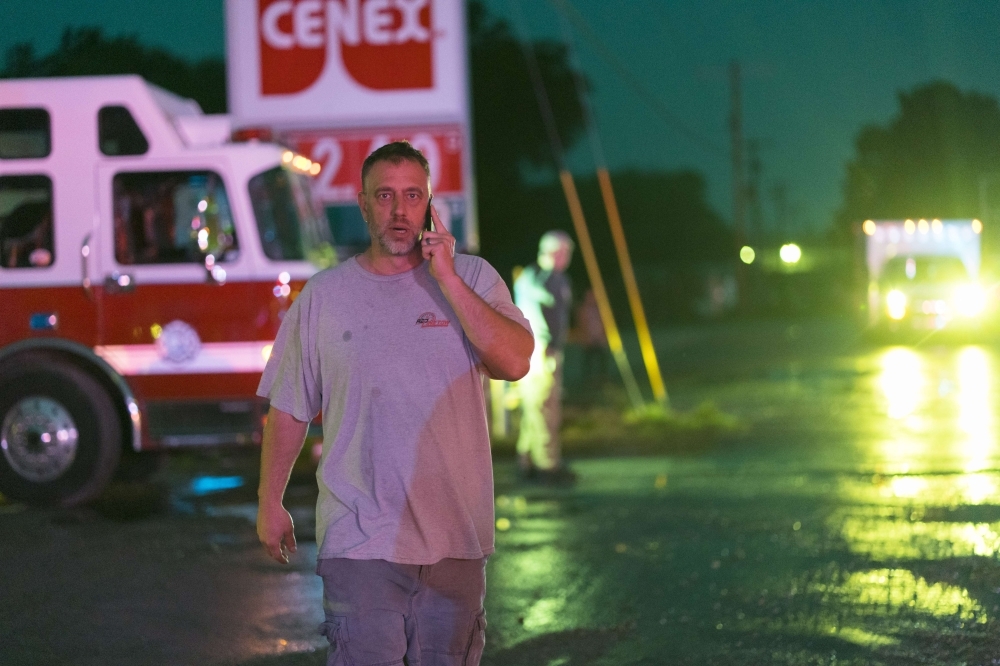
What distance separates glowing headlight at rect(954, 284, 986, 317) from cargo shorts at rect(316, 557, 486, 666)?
29.7 m

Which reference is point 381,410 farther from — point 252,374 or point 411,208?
point 252,374

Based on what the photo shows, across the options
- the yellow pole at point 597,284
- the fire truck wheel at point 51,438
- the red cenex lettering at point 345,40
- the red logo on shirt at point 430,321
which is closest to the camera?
the red logo on shirt at point 430,321

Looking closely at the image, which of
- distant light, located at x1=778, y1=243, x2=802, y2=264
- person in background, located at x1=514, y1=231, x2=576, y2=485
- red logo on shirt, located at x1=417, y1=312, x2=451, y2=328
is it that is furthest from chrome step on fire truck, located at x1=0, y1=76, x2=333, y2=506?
distant light, located at x1=778, y1=243, x2=802, y2=264

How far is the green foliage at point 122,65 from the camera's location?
46.1 feet

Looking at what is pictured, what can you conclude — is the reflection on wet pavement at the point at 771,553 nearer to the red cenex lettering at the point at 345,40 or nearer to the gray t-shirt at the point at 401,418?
the gray t-shirt at the point at 401,418

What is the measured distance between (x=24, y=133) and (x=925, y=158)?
25.9 meters

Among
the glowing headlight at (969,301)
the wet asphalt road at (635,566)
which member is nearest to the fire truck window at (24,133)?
the wet asphalt road at (635,566)

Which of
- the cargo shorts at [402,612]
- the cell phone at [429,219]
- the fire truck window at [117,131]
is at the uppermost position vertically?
the fire truck window at [117,131]

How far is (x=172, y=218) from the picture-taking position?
33.3ft

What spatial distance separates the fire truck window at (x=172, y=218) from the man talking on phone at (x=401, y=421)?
20.8ft

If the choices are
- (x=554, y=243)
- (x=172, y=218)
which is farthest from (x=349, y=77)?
(x=172, y=218)

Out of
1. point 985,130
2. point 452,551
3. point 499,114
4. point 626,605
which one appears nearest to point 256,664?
point 626,605

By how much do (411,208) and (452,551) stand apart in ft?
3.20

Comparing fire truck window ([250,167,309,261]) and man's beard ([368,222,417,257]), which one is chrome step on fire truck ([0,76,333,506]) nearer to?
fire truck window ([250,167,309,261])
